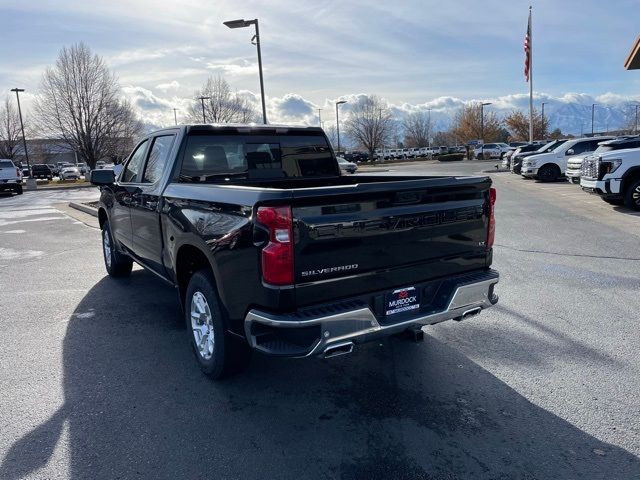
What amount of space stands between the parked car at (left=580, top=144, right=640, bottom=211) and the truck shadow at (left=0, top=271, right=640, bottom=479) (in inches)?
398

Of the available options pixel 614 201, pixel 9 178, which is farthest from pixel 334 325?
pixel 9 178

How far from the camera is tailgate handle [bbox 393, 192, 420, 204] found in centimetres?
337

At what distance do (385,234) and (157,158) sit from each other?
2.92 m

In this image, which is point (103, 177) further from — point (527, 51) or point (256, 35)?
point (527, 51)

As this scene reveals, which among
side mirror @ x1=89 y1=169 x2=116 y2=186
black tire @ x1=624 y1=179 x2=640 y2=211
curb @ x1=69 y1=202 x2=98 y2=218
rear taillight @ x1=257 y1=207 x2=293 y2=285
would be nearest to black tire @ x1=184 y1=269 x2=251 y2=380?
rear taillight @ x1=257 y1=207 x2=293 y2=285

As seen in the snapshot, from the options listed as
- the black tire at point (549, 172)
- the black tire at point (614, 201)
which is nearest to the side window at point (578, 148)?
the black tire at point (549, 172)

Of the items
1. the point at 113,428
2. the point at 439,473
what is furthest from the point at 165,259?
the point at 439,473

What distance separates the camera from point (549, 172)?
22953 millimetres

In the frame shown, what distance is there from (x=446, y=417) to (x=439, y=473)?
62cm

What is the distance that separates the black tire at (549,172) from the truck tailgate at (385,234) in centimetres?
2115

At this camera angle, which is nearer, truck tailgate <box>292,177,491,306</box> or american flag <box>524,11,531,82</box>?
truck tailgate <box>292,177,491,306</box>

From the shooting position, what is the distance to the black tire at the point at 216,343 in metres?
3.68

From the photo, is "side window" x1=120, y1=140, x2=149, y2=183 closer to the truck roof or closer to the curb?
the truck roof

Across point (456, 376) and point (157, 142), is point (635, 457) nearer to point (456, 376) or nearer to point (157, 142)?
point (456, 376)
